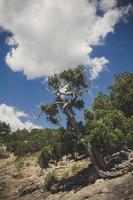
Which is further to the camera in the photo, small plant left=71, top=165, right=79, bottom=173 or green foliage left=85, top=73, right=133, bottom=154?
small plant left=71, top=165, right=79, bottom=173

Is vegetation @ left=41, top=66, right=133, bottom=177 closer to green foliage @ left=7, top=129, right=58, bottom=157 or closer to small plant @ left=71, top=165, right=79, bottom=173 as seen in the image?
small plant @ left=71, top=165, right=79, bottom=173

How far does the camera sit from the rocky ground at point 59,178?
96.7 ft

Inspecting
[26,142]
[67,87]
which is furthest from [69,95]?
[26,142]

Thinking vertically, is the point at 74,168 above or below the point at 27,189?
above

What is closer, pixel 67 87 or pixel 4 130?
pixel 67 87

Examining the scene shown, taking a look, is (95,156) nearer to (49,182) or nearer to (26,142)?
(49,182)

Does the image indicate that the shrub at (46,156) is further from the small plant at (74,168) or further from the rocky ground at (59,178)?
the small plant at (74,168)

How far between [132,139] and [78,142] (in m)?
6.16

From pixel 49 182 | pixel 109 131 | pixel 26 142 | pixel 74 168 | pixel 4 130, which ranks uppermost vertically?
pixel 4 130

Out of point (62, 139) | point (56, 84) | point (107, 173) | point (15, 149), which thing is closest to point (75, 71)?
point (56, 84)

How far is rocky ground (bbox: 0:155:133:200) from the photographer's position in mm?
29484

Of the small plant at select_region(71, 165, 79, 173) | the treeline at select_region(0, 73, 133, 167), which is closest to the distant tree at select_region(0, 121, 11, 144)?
the treeline at select_region(0, 73, 133, 167)

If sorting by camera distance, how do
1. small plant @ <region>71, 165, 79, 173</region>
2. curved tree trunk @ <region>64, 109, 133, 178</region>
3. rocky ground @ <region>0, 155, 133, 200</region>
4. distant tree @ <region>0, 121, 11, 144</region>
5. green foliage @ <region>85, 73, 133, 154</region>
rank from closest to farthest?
rocky ground @ <region>0, 155, 133, 200</region> → green foliage @ <region>85, 73, 133, 154</region> → curved tree trunk @ <region>64, 109, 133, 178</region> → small plant @ <region>71, 165, 79, 173</region> → distant tree @ <region>0, 121, 11, 144</region>

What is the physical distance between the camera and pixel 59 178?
40.4 m
